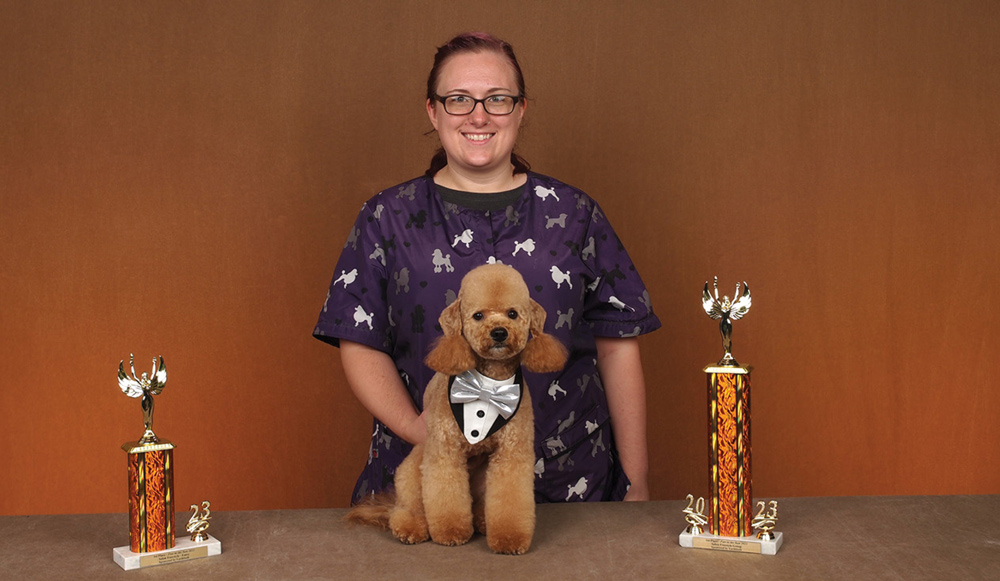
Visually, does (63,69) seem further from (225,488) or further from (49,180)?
(225,488)

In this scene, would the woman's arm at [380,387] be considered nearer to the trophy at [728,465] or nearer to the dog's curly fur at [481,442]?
the dog's curly fur at [481,442]

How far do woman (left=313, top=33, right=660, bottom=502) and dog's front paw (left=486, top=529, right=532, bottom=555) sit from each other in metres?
0.54

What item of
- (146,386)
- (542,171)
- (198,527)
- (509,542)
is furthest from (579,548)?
(542,171)

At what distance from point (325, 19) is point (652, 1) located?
1.06m

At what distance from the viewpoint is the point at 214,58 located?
10.2 ft

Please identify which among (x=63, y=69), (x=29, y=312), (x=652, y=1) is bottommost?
(x=29, y=312)

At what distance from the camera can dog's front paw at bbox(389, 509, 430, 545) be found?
1474 mm

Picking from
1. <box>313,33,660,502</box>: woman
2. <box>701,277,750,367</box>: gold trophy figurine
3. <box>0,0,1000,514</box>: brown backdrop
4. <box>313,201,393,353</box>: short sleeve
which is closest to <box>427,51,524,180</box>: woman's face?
<box>313,33,660,502</box>: woman

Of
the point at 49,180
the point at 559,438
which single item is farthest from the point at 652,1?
the point at 49,180

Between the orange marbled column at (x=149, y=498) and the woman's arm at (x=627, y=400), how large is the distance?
1033 millimetres

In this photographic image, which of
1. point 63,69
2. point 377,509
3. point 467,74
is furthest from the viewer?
point 63,69

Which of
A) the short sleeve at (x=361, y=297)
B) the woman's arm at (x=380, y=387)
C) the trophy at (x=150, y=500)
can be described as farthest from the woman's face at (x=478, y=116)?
the trophy at (x=150, y=500)

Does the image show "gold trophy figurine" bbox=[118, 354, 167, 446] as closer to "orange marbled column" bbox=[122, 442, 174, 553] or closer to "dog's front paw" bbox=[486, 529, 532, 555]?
"orange marbled column" bbox=[122, 442, 174, 553]

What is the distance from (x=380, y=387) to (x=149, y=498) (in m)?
0.62
